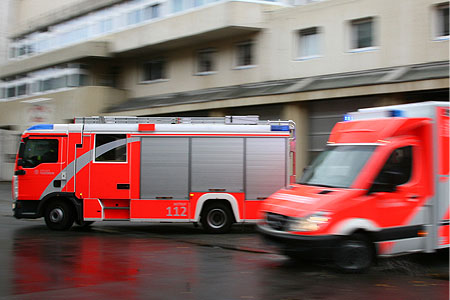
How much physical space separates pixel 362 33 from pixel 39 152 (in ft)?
38.0

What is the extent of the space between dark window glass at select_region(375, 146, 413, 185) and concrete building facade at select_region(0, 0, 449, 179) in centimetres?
749

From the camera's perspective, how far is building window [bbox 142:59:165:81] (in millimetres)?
27856

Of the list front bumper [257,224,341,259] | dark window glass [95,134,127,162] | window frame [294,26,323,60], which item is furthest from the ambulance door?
window frame [294,26,323,60]

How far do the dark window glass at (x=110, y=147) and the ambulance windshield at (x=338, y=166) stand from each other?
17.4 ft

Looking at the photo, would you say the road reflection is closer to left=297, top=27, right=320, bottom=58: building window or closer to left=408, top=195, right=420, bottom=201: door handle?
left=408, top=195, right=420, bottom=201: door handle

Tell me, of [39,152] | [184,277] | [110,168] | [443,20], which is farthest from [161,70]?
[184,277]

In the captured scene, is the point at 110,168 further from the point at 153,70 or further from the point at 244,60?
the point at 153,70

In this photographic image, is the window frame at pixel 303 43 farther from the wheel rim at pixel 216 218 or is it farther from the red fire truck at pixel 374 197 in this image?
the red fire truck at pixel 374 197

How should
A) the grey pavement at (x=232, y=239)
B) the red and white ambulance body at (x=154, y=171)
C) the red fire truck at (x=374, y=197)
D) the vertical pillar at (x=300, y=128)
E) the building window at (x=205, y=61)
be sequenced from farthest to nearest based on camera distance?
the building window at (x=205, y=61) → the vertical pillar at (x=300, y=128) → the red and white ambulance body at (x=154, y=171) → the grey pavement at (x=232, y=239) → the red fire truck at (x=374, y=197)

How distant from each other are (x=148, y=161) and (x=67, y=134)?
2.11 meters

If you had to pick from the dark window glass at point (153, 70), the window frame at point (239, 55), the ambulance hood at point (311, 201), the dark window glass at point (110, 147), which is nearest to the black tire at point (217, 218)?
the dark window glass at point (110, 147)

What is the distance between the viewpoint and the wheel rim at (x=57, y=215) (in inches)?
527

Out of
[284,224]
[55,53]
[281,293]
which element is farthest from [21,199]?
[55,53]

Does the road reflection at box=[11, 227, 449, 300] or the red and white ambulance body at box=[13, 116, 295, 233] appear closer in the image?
the road reflection at box=[11, 227, 449, 300]
